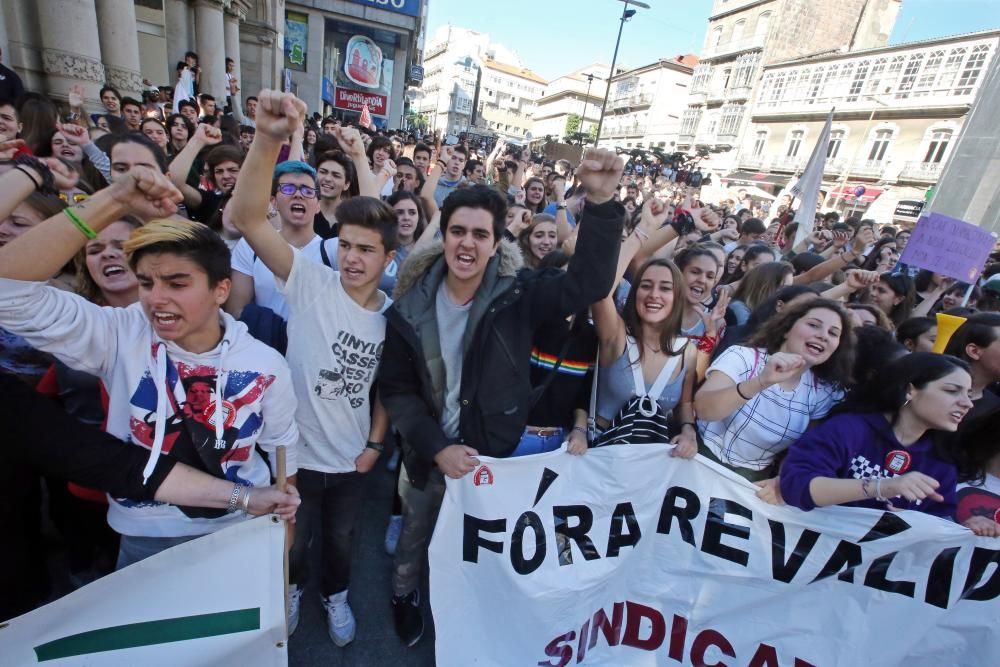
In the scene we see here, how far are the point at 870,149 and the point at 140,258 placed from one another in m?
46.5

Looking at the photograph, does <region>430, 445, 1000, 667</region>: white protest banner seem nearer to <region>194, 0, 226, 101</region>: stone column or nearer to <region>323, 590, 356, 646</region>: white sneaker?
<region>323, 590, 356, 646</region>: white sneaker

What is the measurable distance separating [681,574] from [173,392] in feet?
7.85

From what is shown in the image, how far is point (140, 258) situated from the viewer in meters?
1.53

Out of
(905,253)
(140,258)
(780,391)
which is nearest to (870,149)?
(905,253)

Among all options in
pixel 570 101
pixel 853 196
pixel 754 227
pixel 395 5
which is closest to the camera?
pixel 754 227

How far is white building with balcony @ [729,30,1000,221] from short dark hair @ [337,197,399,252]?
1462 inches

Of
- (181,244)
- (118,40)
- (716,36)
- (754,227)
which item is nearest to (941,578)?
(181,244)

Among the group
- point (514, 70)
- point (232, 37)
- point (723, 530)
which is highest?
point (514, 70)

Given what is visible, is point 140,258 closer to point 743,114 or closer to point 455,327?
point 455,327

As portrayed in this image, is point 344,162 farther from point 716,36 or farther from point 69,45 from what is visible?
point 716,36

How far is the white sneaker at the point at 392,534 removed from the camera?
294cm

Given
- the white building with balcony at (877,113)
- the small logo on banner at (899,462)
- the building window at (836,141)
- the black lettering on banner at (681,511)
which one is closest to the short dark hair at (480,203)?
the black lettering on banner at (681,511)

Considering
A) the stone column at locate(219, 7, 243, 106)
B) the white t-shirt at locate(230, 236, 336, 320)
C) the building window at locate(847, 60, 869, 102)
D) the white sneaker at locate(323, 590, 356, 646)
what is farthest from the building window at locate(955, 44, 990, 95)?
the white sneaker at locate(323, 590, 356, 646)

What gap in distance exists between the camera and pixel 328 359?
2123 millimetres
